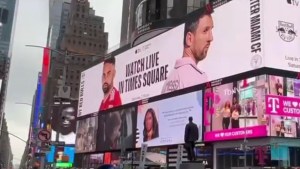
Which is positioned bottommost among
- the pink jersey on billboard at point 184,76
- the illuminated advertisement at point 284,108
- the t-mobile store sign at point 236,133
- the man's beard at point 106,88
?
the t-mobile store sign at point 236,133

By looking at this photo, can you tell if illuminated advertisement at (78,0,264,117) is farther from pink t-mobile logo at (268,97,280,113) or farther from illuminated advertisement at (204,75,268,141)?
pink t-mobile logo at (268,97,280,113)

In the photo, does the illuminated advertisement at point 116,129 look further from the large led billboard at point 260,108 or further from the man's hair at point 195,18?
the large led billboard at point 260,108

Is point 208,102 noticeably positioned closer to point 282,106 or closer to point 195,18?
point 282,106

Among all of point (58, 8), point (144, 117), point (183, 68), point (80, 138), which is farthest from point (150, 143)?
point (58, 8)

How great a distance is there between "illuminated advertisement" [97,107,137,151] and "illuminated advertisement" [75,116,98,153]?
1.59m

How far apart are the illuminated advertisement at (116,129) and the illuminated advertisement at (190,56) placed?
1.31m

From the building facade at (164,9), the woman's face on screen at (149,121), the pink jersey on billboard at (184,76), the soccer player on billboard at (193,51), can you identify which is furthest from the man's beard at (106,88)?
the soccer player on billboard at (193,51)

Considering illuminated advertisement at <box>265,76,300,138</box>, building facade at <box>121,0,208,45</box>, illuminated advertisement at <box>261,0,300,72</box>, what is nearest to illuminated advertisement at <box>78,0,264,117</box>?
illuminated advertisement at <box>261,0,300,72</box>

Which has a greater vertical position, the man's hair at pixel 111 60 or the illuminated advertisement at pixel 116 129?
the man's hair at pixel 111 60

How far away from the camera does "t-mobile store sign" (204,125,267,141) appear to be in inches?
1205

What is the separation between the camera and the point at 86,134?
5941cm

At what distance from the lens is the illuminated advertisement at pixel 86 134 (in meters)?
56.9

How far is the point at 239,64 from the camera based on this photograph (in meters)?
33.3

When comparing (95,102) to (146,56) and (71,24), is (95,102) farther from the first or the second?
(146,56)
